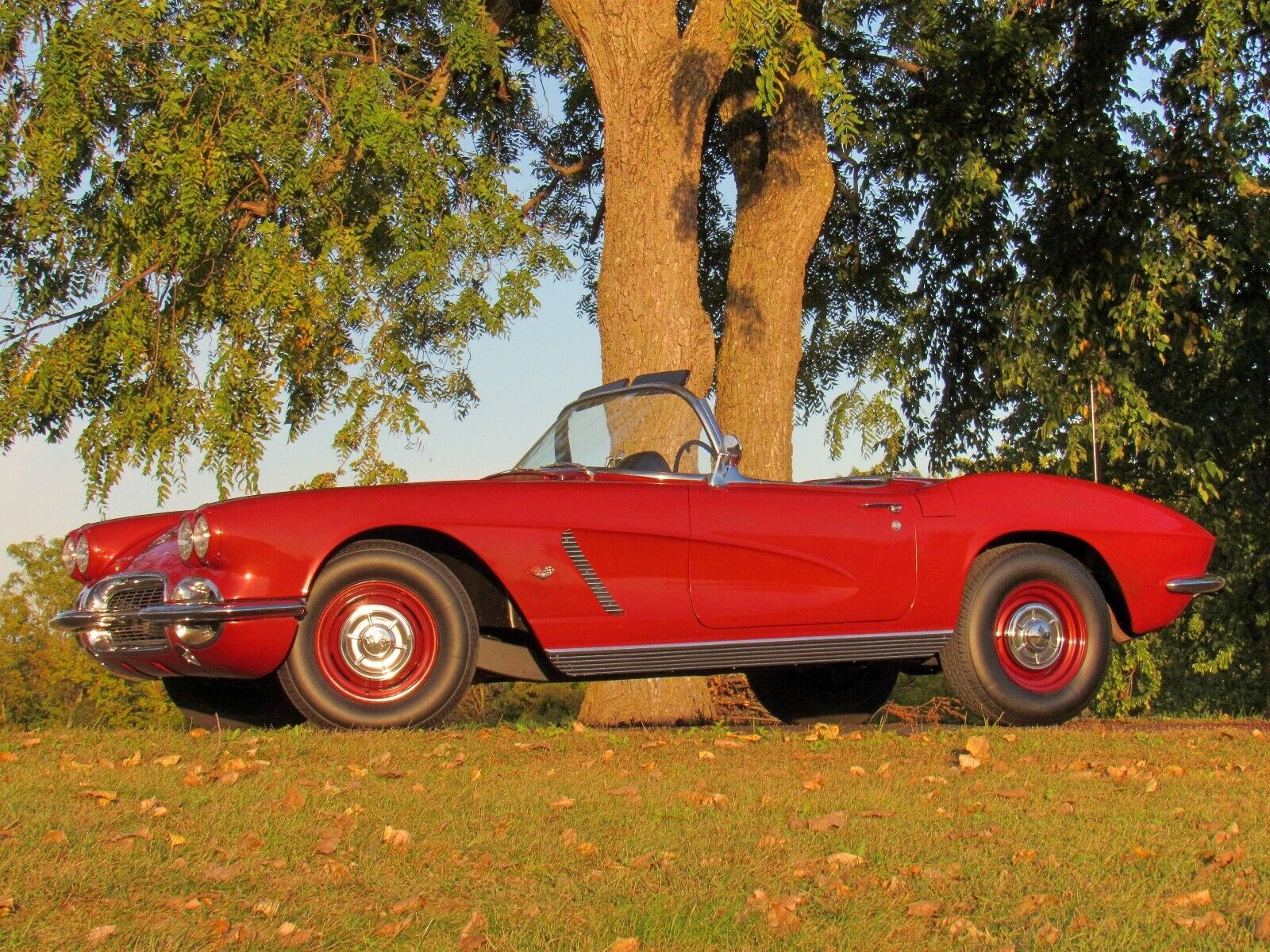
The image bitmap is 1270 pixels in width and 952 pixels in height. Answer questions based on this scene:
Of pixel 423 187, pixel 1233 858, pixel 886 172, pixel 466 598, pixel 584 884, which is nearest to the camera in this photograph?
pixel 584 884

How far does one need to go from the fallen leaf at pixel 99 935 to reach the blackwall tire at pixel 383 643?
3.00 m

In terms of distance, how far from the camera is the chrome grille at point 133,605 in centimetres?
649

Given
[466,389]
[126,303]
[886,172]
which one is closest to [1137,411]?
[886,172]

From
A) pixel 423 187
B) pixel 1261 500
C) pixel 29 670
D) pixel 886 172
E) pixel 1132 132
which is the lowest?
pixel 29 670

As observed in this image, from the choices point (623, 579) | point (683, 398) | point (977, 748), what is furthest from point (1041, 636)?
point (623, 579)

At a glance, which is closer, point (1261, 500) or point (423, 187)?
point (423, 187)

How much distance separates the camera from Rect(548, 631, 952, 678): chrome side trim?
6707 mm

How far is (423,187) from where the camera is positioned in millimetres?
12195

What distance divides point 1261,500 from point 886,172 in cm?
860

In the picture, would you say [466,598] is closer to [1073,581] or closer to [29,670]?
[1073,581]

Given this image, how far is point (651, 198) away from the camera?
11953 millimetres

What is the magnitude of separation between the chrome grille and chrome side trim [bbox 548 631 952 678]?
1.67 m

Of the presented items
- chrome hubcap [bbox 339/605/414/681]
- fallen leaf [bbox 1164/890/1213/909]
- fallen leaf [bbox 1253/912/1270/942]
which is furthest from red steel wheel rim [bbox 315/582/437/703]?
fallen leaf [bbox 1253/912/1270/942]

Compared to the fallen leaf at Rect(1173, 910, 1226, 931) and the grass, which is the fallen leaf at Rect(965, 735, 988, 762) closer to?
the grass
